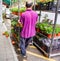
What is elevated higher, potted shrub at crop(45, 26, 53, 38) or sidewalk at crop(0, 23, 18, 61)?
potted shrub at crop(45, 26, 53, 38)

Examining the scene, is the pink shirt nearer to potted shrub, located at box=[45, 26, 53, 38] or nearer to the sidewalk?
potted shrub, located at box=[45, 26, 53, 38]

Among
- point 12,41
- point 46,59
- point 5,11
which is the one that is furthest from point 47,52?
point 5,11

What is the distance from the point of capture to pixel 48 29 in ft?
19.4

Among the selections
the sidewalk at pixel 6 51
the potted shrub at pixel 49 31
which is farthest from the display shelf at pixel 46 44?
the sidewalk at pixel 6 51

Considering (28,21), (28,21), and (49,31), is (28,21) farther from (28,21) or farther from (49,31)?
(49,31)

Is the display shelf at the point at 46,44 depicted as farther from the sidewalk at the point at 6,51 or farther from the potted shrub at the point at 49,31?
the sidewalk at the point at 6,51

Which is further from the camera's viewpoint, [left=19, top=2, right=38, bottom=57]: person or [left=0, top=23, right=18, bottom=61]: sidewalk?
[left=0, top=23, right=18, bottom=61]: sidewalk

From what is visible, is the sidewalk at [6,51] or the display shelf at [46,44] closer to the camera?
the sidewalk at [6,51]

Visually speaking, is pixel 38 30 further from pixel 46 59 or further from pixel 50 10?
pixel 46 59

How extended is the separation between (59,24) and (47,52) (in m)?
1.17

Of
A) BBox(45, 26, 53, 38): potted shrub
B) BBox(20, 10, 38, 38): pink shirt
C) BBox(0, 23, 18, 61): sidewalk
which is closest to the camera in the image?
BBox(20, 10, 38, 38): pink shirt

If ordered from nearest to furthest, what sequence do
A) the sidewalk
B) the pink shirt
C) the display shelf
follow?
the pink shirt → the sidewalk → the display shelf

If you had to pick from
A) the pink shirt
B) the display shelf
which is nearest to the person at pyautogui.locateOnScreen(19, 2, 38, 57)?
the pink shirt

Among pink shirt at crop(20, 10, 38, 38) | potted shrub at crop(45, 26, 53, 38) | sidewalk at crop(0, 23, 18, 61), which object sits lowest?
sidewalk at crop(0, 23, 18, 61)
